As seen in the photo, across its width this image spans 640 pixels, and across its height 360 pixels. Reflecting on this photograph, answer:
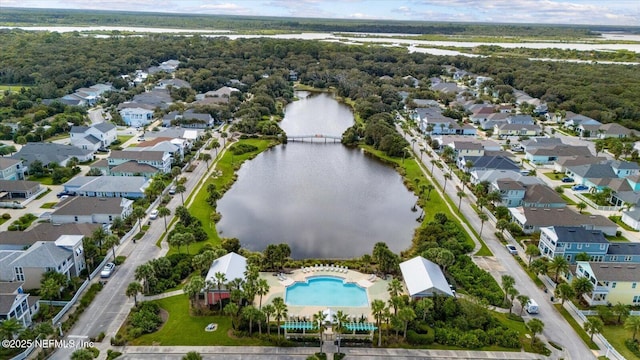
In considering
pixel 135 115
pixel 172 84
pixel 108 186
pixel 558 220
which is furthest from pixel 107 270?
pixel 172 84

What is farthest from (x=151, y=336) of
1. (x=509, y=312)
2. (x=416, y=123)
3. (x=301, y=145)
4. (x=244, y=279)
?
(x=416, y=123)

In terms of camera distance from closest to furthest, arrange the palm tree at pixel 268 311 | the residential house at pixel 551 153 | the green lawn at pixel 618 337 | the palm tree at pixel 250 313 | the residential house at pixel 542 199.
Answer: the green lawn at pixel 618 337 → the palm tree at pixel 250 313 → the palm tree at pixel 268 311 → the residential house at pixel 542 199 → the residential house at pixel 551 153

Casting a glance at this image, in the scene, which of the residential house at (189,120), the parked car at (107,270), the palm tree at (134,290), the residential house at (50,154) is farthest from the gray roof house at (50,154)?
the palm tree at (134,290)

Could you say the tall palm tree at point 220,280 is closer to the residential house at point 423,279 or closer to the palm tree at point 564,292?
the residential house at point 423,279

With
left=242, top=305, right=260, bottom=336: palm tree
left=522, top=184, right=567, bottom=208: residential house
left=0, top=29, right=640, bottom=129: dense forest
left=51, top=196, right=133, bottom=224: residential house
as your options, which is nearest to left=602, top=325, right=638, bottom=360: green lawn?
left=522, top=184, right=567, bottom=208: residential house

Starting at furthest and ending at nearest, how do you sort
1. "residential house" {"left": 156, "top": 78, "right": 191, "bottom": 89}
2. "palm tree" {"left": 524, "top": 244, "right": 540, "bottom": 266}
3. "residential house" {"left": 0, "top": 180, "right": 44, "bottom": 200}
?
"residential house" {"left": 156, "top": 78, "right": 191, "bottom": 89} → "residential house" {"left": 0, "top": 180, "right": 44, "bottom": 200} → "palm tree" {"left": 524, "top": 244, "right": 540, "bottom": 266}

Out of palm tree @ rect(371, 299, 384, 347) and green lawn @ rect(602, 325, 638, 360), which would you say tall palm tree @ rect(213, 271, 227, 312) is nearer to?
palm tree @ rect(371, 299, 384, 347)

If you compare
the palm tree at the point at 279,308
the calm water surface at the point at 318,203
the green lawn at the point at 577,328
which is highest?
the palm tree at the point at 279,308
